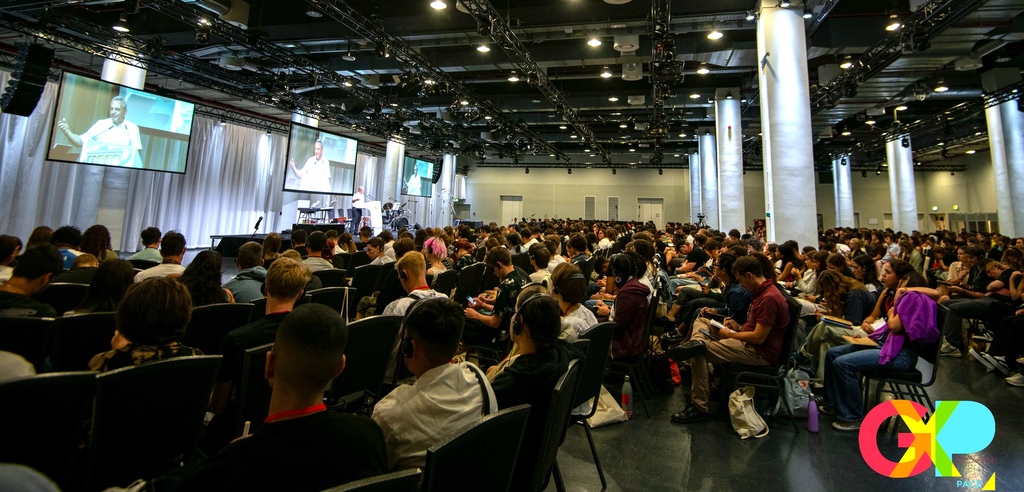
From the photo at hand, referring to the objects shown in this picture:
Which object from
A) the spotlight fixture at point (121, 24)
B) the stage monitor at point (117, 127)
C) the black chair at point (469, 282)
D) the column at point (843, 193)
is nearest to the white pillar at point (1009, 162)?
the column at point (843, 193)

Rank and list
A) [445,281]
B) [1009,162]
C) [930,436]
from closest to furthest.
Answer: [930,436] < [445,281] < [1009,162]

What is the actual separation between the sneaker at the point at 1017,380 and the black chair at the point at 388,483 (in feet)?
20.4

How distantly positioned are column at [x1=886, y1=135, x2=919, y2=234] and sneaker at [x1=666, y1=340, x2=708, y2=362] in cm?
1593

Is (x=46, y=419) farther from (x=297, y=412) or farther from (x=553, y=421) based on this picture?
(x=553, y=421)

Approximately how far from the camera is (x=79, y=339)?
2.12m

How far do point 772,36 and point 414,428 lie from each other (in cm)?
780

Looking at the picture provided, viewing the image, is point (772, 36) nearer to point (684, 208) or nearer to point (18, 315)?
point (18, 315)

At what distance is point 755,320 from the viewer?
10.3 ft

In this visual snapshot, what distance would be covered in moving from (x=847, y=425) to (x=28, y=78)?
38.4ft

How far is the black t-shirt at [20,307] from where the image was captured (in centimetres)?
205

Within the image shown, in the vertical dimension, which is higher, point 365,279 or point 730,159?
point 730,159

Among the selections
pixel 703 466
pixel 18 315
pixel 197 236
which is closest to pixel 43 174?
pixel 197 236

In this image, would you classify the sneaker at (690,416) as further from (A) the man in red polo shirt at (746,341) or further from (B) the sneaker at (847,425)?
(B) the sneaker at (847,425)

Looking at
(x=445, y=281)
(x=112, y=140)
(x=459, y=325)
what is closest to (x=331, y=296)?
(x=445, y=281)
